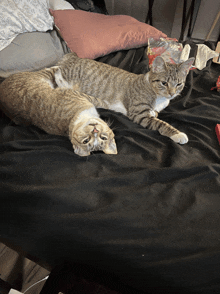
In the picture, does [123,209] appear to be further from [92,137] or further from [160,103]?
[160,103]

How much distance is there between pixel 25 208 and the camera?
2.89ft

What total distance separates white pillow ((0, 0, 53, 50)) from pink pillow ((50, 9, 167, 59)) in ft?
0.50

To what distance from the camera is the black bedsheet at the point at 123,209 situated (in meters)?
0.75

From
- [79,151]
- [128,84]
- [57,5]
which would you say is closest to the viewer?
[79,151]

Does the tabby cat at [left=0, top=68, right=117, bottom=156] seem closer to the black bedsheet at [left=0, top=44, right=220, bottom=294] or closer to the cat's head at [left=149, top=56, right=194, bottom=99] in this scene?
the black bedsheet at [left=0, top=44, right=220, bottom=294]

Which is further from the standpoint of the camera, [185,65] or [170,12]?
[170,12]

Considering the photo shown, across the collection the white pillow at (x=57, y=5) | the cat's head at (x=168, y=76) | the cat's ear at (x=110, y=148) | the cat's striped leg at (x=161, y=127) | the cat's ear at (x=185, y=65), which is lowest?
the cat's ear at (x=110, y=148)

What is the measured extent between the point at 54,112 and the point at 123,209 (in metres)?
0.84

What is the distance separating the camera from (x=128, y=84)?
5.64ft

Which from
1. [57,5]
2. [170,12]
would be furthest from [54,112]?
[170,12]

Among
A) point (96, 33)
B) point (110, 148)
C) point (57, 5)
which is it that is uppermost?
point (57, 5)

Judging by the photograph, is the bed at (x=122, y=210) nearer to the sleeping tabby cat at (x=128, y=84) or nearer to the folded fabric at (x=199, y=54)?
the sleeping tabby cat at (x=128, y=84)

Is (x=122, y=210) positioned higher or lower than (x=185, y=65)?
lower

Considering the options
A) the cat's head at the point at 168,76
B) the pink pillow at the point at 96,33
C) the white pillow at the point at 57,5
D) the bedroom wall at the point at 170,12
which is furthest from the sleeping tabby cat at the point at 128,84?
the bedroom wall at the point at 170,12
